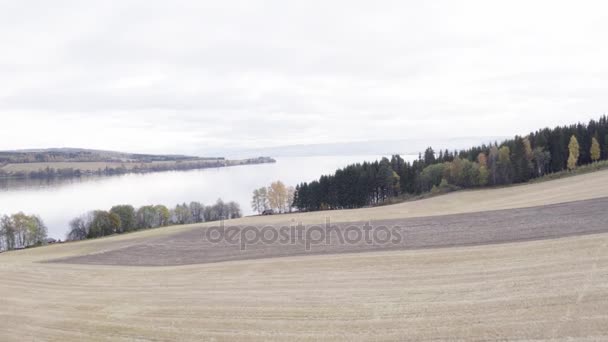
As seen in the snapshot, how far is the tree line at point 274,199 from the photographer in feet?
245

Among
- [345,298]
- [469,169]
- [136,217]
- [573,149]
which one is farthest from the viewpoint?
[136,217]

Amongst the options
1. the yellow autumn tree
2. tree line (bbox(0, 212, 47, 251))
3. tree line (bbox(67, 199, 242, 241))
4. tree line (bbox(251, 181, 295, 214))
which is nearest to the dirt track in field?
tree line (bbox(67, 199, 242, 241))

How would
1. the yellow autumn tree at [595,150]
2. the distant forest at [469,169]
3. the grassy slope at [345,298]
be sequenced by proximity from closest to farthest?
1. the grassy slope at [345,298]
2. the distant forest at [469,169]
3. the yellow autumn tree at [595,150]

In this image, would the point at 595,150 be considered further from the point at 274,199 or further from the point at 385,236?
the point at 274,199

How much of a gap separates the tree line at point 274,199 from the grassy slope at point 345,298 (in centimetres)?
5699

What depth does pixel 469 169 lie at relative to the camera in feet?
160

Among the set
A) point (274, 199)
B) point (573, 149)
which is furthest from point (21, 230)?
point (573, 149)

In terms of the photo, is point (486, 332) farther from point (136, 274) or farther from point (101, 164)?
point (101, 164)
